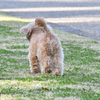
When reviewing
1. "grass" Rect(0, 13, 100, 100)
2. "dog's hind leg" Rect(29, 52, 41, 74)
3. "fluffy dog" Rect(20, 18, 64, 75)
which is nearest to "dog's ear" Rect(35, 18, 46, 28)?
"fluffy dog" Rect(20, 18, 64, 75)

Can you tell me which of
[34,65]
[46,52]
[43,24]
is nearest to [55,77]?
[46,52]

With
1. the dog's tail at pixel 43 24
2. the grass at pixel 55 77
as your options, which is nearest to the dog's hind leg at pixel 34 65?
the grass at pixel 55 77

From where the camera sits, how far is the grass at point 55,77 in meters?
4.84

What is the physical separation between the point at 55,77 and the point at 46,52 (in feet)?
1.73

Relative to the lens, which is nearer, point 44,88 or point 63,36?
point 44,88

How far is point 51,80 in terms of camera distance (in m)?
5.72


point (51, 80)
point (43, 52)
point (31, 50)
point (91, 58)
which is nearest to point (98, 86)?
point (51, 80)

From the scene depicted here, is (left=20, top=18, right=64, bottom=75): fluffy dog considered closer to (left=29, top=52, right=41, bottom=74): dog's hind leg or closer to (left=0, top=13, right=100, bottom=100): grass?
(left=29, top=52, right=41, bottom=74): dog's hind leg

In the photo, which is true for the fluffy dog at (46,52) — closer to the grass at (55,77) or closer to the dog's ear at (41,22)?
the dog's ear at (41,22)

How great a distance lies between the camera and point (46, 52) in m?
6.05

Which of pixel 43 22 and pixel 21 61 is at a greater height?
pixel 43 22

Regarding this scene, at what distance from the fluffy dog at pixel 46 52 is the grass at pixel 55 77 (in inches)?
7.3

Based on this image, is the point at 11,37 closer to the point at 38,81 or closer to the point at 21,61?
the point at 21,61

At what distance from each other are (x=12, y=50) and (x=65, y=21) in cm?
860
